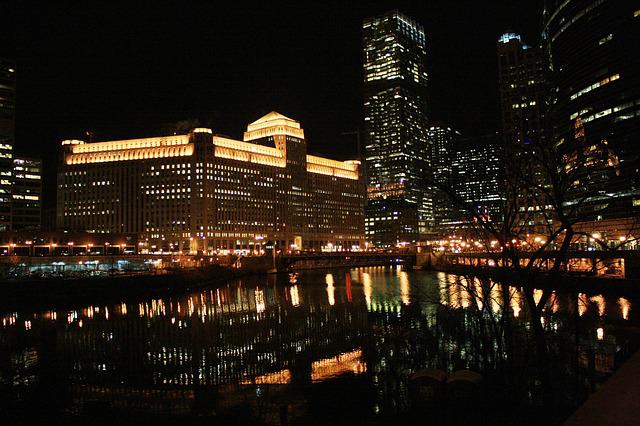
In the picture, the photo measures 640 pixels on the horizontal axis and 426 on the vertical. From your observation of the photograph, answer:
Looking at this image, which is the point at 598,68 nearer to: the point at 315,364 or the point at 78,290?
the point at 78,290

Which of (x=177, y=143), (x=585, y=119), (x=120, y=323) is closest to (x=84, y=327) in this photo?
(x=120, y=323)

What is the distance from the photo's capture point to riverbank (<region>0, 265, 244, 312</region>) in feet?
235

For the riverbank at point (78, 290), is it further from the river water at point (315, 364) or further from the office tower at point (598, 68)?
the office tower at point (598, 68)

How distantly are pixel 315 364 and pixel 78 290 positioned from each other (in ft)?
184

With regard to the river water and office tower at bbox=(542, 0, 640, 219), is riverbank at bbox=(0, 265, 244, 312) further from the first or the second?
office tower at bbox=(542, 0, 640, 219)

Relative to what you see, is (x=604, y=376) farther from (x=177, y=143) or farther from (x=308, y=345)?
(x=177, y=143)

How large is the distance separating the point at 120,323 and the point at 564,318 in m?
40.6

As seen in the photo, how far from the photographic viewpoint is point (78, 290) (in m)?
76.6

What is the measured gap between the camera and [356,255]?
14988 cm

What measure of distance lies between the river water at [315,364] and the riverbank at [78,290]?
53.4ft

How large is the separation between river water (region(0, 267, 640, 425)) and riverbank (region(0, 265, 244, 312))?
1627 centimetres

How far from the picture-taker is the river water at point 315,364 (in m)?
21.9

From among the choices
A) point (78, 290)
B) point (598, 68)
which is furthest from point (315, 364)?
point (598, 68)

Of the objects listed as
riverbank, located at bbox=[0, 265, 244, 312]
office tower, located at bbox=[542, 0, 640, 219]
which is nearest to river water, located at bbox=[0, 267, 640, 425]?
riverbank, located at bbox=[0, 265, 244, 312]
